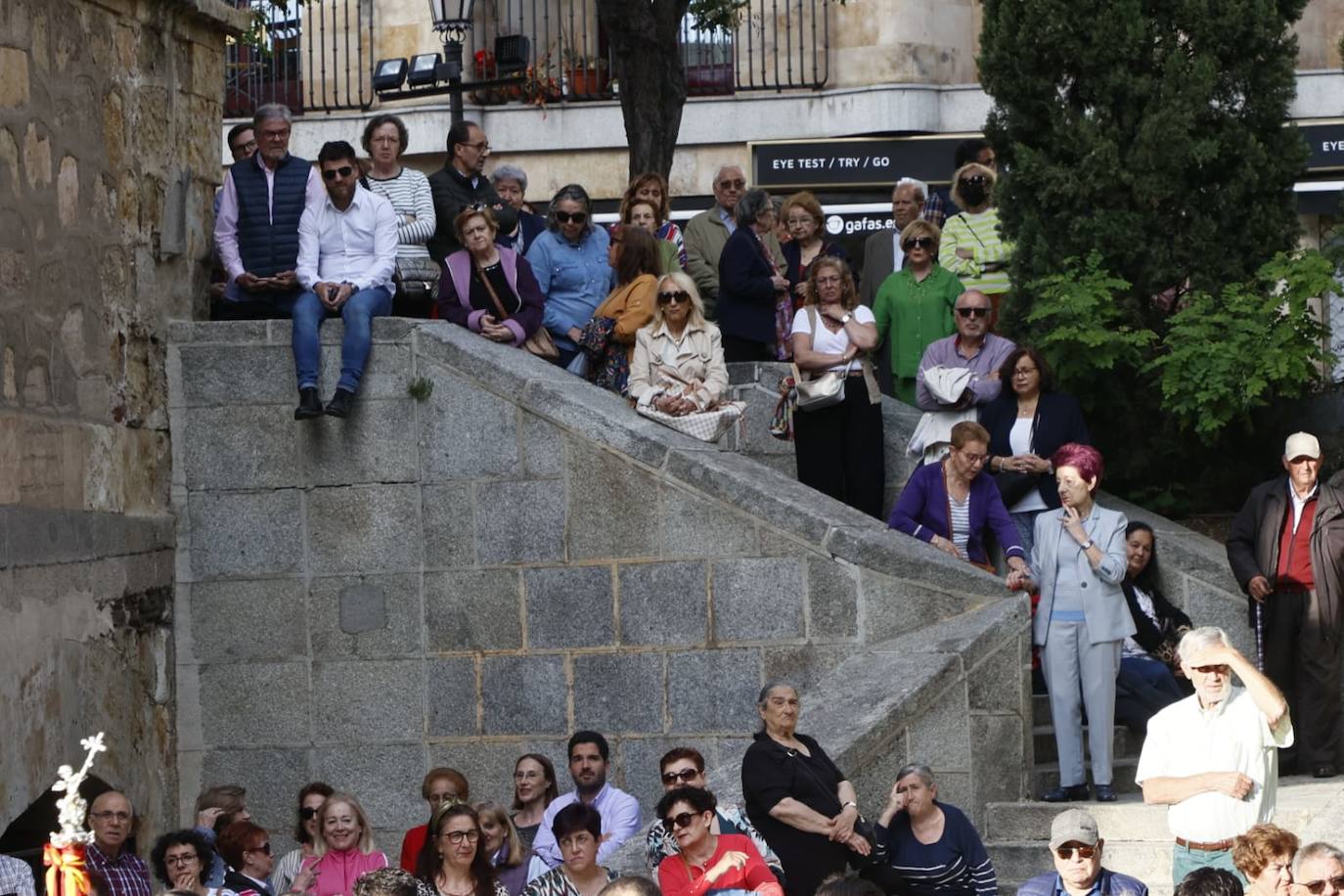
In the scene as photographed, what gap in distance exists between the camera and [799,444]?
13062 mm

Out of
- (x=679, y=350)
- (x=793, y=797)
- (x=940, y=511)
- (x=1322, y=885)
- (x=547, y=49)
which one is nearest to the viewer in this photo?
(x=1322, y=885)

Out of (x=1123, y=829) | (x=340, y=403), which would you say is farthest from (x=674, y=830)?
(x=340, y=403)

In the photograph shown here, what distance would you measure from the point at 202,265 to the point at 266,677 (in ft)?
6.93

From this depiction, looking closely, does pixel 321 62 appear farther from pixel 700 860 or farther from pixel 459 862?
pixel 700 860

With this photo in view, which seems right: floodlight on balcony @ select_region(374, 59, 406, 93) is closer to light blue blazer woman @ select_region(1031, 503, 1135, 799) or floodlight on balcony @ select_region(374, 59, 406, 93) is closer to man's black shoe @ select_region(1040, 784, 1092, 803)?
light blue blazer woman @ select_region(1031, 503, 1135, 799)

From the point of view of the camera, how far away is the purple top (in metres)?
12.7

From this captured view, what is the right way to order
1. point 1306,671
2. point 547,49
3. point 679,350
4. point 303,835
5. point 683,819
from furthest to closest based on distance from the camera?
1. point 547,49
2. point 679,350
3. point 1306,671
4. point 303,835
5. point 683,819

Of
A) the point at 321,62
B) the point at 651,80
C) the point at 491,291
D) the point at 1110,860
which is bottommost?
the point at 1110,860

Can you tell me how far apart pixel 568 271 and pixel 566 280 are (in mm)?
47

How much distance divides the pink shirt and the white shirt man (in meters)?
2.99

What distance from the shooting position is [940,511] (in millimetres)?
11789

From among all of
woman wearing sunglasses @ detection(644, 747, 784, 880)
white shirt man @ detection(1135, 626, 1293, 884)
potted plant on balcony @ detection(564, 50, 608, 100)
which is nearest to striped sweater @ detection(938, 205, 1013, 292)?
woman wearing sunglasses @ detection(644, 747, 784, 880)

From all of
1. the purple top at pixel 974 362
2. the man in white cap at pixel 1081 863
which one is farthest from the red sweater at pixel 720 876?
the purple top at pixel 974 362

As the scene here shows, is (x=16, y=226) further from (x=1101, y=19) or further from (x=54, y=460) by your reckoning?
(x=1101, y=19)
